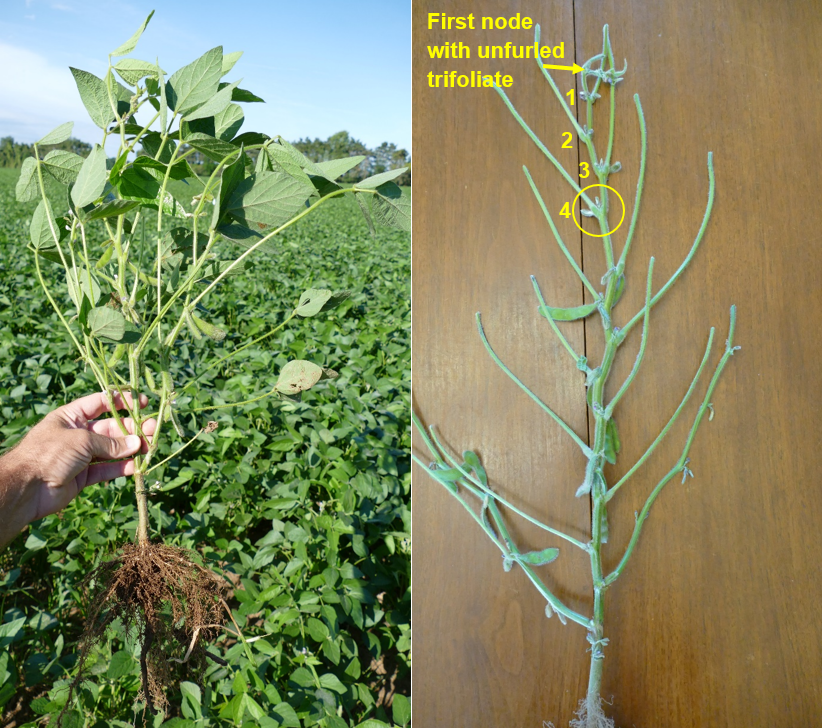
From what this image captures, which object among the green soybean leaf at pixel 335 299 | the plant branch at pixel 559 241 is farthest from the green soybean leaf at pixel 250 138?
the plant branch at pixel 559 241

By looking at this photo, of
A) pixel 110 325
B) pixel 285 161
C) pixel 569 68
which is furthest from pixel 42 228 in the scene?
pixel 569 68

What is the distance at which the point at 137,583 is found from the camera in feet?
2.84

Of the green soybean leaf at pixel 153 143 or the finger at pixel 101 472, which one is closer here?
the green soybean leaf at pixel 153 143

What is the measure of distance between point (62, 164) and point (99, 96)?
0.11m

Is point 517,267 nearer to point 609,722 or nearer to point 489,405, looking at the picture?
point 489,405

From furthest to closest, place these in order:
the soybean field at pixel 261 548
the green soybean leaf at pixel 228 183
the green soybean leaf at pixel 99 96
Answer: the soybean field at pixel 261 548 → the green soybean leaf at pixel 99 96 → the green soybean leaf at pixel 228 183

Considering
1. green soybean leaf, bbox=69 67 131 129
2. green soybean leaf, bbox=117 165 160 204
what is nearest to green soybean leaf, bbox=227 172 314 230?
green soybean leaf, bbox=117 165 160 204

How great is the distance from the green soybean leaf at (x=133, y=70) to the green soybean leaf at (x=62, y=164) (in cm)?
12

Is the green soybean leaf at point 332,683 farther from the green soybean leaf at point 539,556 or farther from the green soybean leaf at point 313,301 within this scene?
the green soybean leaf at point 313,301

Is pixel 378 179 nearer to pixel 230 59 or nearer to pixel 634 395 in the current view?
pixel 230 59

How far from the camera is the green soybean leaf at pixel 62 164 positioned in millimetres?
815

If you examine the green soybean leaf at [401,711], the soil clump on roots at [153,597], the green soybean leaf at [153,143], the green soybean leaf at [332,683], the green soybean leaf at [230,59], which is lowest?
the green soybean leaf at [401,711]

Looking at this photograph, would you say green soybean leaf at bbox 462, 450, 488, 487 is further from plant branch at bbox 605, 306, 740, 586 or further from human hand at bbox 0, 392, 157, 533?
human hand at bbox 0, 392, 157, 533

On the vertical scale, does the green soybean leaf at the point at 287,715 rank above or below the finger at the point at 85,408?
below
